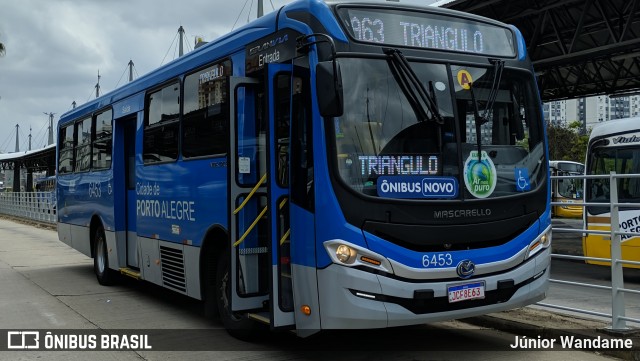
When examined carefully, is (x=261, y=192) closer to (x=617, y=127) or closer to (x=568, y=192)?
(x=617, y=127)

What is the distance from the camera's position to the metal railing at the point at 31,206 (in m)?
30.9

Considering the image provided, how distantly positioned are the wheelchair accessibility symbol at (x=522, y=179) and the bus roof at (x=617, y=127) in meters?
7.07

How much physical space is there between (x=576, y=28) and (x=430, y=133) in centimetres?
1254

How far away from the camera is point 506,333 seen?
6895mm

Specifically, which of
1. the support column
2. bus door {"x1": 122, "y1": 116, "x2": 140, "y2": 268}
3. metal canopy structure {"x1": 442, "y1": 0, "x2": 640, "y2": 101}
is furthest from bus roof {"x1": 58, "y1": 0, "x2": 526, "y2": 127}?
the support column

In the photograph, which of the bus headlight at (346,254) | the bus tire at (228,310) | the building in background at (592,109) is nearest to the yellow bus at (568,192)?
the bus tire at (228,310)

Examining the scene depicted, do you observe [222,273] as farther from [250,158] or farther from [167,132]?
[167,132]

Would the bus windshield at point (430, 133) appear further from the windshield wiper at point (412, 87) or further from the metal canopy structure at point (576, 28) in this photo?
the metal canopy structure at point (576, 28)

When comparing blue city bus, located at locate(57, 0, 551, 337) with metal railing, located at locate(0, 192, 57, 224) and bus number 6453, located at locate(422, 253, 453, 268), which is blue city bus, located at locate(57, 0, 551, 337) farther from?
metal railing, located at locate(0, 192, 57, 224)

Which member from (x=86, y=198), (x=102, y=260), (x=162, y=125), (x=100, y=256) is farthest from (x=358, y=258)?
(x=86, y=198)

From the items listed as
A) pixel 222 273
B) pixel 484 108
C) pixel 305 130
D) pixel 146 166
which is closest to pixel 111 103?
pixel 146 166

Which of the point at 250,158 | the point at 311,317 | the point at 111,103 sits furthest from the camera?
the point at 111,103

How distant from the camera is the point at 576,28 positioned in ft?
52.9

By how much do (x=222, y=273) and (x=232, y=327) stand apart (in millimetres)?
606
